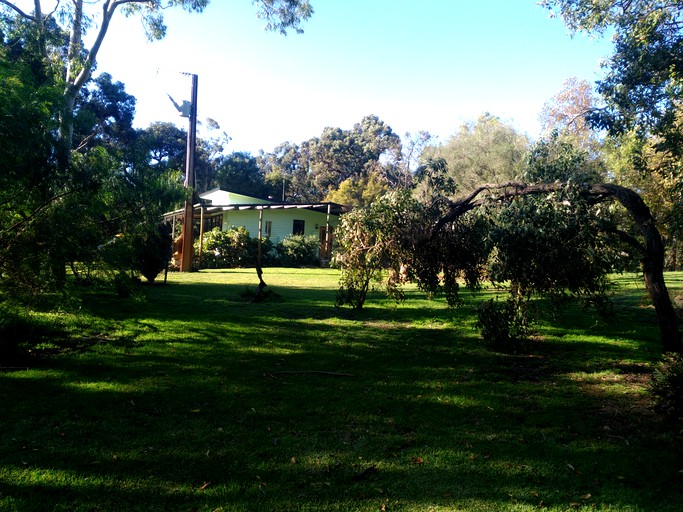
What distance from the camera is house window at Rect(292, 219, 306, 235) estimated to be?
104 feet

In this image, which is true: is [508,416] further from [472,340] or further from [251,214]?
[251,214]

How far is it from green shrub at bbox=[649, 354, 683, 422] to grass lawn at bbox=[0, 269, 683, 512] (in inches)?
6.6

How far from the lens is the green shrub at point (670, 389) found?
4.76 meters

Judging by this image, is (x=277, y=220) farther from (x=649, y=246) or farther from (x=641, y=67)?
(x=649, y=246)

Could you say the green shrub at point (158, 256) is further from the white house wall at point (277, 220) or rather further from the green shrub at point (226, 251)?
the white house wall at point (277, 220)

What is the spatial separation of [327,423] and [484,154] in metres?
27.8

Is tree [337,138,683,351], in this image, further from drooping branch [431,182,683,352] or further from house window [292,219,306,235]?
house window [292,219,306,235]

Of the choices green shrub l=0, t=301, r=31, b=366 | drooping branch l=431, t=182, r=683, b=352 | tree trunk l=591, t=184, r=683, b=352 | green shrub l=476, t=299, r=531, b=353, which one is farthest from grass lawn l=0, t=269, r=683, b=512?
tree trunk l=591, t=184, r=683, b=352

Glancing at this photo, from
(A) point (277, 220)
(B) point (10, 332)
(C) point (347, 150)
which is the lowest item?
(B) point (10, 332)

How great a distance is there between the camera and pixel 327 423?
15.6 feet

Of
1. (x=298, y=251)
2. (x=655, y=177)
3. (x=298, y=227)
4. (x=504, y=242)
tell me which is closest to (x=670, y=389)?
(x=504, y=242)

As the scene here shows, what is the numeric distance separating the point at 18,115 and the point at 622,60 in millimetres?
9386

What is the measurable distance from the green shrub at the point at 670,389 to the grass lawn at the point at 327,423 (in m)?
0.17

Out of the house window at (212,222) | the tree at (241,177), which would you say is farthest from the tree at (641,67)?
the tree at (241,177)
